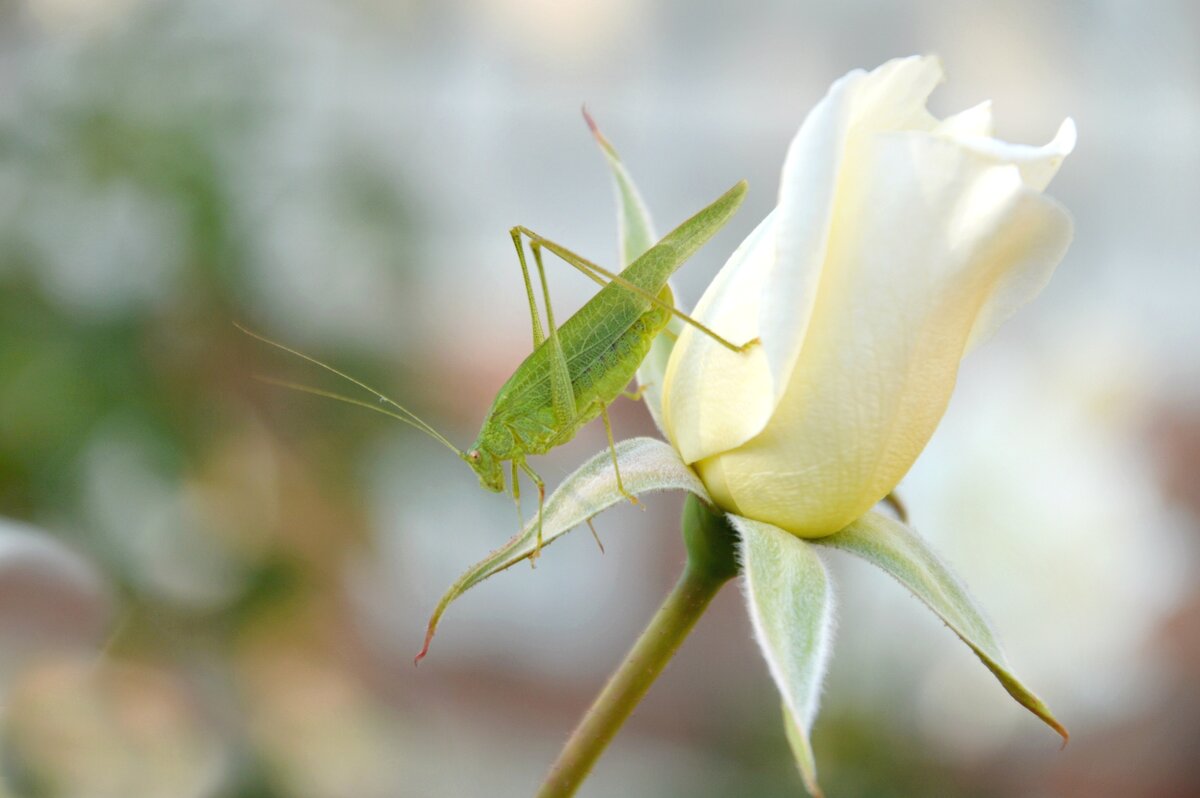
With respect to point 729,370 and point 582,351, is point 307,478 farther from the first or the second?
point 729,370

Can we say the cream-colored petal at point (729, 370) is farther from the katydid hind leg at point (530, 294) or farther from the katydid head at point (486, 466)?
the katydid head at point (486, 466)

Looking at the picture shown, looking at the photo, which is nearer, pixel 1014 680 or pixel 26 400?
pixel 1014 680

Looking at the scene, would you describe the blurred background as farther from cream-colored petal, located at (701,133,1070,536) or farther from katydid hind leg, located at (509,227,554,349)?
cream-colored petal, located at (701,133,1070,536)

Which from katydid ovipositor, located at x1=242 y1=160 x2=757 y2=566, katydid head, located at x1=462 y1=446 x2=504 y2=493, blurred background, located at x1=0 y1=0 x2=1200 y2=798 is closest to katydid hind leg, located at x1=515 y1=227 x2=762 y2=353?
katydid ovipositor, located at x1=242 y1=160 x2=757 y2=566

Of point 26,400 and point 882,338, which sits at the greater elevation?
point 882,338

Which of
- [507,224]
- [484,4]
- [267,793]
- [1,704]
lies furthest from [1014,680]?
[484,4]

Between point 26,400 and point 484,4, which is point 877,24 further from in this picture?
point 26,400

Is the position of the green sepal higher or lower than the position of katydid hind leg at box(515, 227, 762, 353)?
lower
